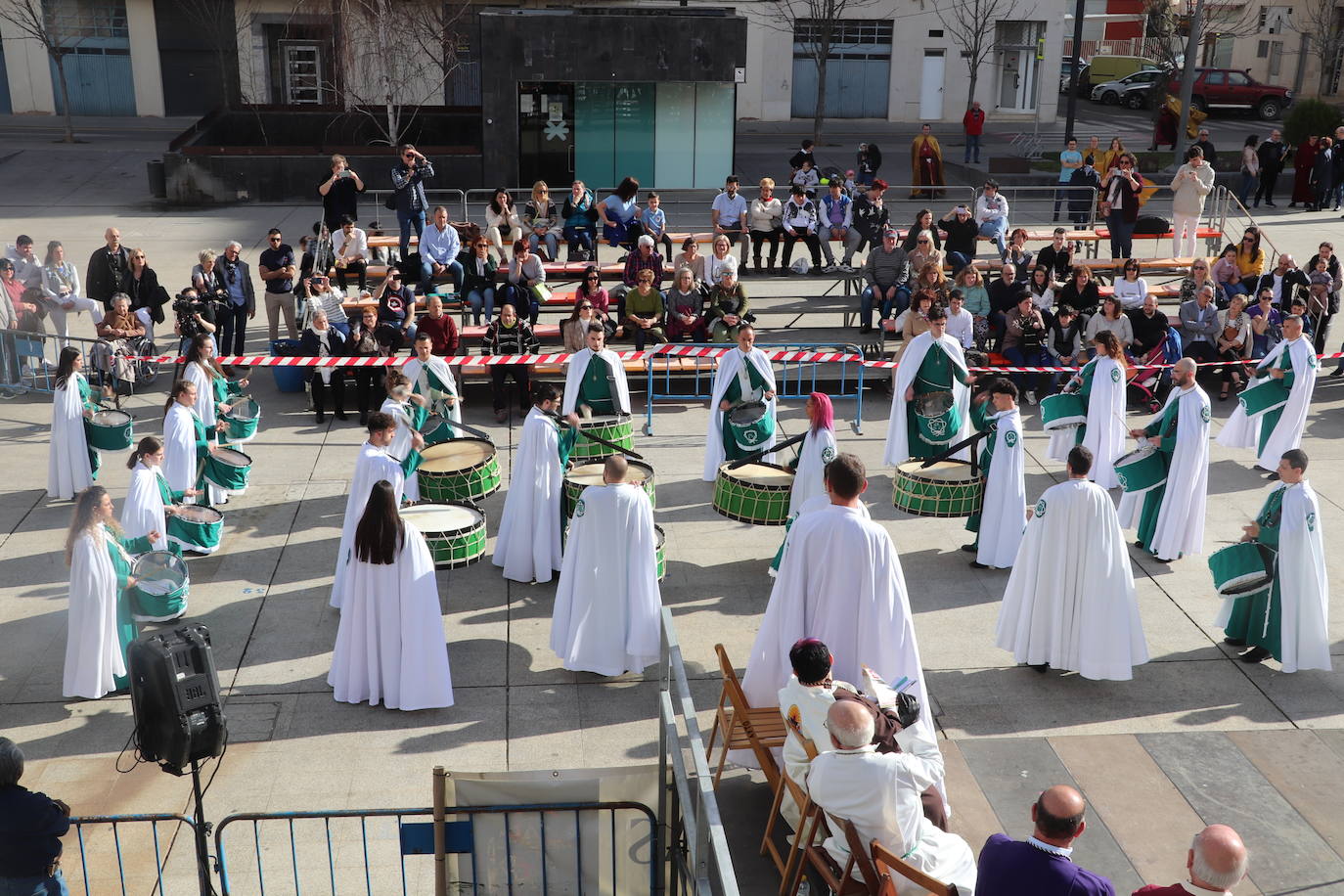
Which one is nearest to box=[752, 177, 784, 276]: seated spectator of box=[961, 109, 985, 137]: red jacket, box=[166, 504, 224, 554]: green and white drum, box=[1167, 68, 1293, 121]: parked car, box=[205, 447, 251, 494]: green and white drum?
box=[205, 447, 251, 494]: green and white drum

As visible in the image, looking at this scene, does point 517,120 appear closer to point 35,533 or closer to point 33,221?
point 33,221

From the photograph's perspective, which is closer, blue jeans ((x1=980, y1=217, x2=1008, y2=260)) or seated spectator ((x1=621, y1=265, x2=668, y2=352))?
seated spectator ((x1=621, y1=265, x2=668, y2=352))

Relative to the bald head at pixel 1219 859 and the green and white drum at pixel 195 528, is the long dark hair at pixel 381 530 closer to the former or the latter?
the green and white drum at pixel 195 528

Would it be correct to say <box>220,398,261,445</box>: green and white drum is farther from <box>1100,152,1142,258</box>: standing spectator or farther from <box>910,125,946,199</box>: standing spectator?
<box>910,125,946,199</box>: standing spectator

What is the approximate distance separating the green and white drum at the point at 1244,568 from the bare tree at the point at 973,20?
99.2ft

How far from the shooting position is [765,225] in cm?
2130

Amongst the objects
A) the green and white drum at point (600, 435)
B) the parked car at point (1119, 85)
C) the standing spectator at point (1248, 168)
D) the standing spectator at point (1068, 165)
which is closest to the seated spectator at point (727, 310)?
the green and white drum at point (600, 435)

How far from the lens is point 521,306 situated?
17547 millimetres

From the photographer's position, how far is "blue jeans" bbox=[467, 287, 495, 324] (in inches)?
712

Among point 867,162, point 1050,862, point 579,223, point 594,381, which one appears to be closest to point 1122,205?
point 867,162

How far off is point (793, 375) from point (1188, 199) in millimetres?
8464

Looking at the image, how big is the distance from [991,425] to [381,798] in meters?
6.10

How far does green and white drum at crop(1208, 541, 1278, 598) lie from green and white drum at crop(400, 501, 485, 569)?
5.69 meters

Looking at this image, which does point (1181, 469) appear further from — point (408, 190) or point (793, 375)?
point (408, 190)
